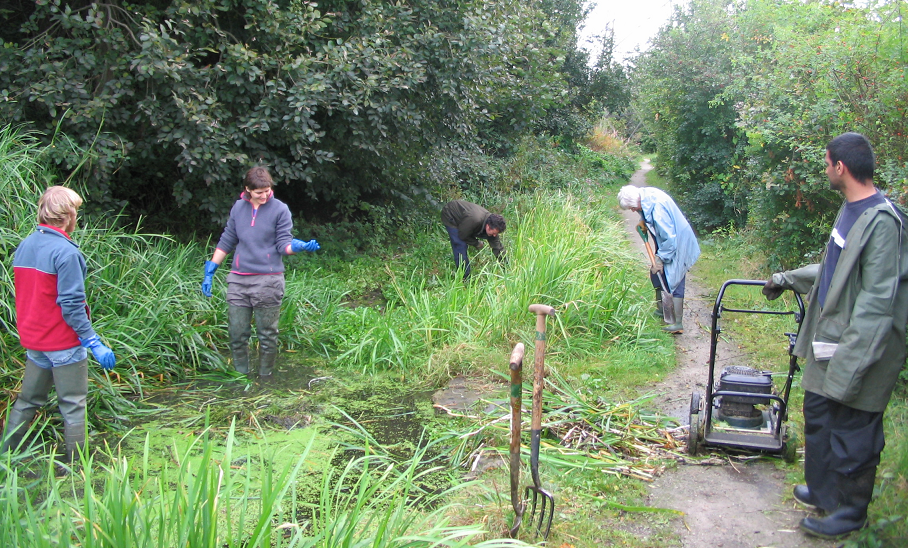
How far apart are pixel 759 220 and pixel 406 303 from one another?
5.47m

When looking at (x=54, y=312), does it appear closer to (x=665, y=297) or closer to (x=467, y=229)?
(x=467, y=229)

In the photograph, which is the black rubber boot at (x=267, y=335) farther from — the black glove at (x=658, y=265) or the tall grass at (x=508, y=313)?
the black glove at (x=658, y=265)

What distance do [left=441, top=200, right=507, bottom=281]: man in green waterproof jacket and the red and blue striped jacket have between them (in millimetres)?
4767

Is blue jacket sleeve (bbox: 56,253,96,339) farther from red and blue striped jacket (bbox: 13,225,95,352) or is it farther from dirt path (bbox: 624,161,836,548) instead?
dirt path (bbox: 624,161,836,548)

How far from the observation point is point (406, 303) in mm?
6918

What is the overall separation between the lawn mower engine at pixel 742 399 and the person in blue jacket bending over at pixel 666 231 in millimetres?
2499

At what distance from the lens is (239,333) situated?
5672 mm

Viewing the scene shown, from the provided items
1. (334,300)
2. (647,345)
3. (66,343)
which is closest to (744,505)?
(647,345)

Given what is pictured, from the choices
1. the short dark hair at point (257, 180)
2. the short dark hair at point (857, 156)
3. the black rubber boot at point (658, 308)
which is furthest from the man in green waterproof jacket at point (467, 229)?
the short dark hair at point (857, 156)

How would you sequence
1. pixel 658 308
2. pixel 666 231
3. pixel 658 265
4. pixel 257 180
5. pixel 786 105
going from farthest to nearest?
pixel 786 105 < pixel 658 308 < pixel 658 265 < pixel 666 231 < pixel 257 180

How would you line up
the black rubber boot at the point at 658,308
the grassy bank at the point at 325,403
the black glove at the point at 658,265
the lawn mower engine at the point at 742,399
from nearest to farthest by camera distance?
the grassy bank at the point at 325,403 → the lawn mower engine at the point at 742,399 → the black glove at the point at 658,265 → the black rubber boot at the point at 658,308

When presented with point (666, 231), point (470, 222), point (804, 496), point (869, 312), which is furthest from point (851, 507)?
point (470, 222)

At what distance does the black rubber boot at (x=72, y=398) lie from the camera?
3900 millimetres

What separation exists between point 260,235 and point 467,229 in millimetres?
3250
